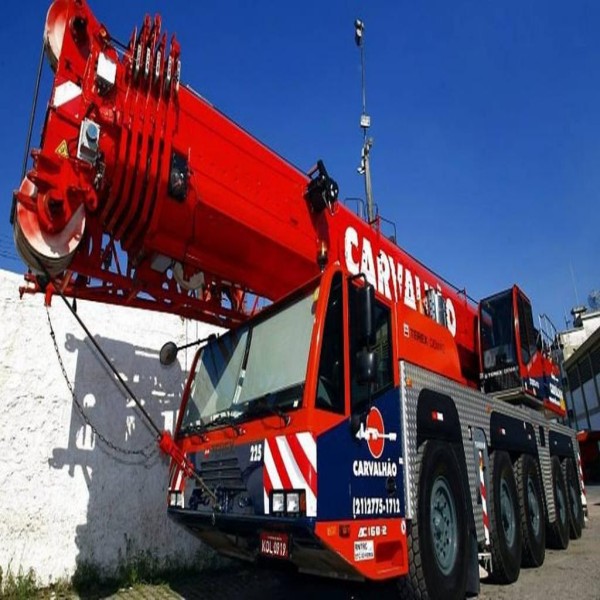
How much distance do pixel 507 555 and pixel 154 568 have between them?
3.94 metres

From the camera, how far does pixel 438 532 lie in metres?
4.74

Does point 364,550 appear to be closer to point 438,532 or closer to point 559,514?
point 438,532

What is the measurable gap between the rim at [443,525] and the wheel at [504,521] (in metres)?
1.16

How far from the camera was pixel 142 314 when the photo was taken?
7.16 m

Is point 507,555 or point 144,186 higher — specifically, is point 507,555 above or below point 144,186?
below

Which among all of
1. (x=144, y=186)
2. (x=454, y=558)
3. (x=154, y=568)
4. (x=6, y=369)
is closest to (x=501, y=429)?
(x=454, y=558)

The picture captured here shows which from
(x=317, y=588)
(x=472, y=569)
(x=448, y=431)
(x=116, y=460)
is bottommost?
(x=317, y=588)

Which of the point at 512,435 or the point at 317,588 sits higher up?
the point at 512,435

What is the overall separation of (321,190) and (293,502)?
8.87ft

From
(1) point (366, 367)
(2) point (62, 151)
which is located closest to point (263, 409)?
(1) point (366, 367)

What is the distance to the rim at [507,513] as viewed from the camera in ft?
20.7

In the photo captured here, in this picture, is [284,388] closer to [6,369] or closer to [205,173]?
[205,173]

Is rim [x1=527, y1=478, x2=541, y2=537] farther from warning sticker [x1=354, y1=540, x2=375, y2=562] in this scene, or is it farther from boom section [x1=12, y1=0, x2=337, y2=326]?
boom section [x1=12, y1=0, x2=337, y2=326]

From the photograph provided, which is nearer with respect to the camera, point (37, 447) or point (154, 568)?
point (37, 447)
